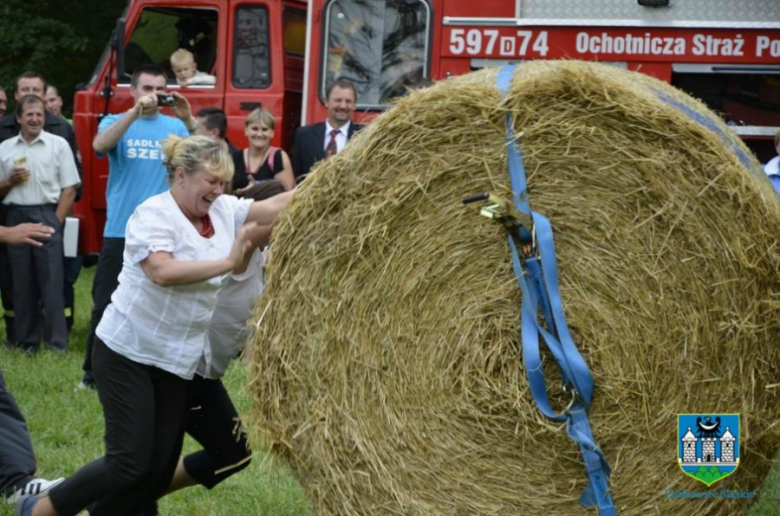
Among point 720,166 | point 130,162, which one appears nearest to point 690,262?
point 720,166

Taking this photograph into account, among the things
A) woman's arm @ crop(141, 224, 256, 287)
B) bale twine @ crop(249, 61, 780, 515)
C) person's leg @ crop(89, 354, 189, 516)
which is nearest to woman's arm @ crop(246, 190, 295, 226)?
woman's arm @ crop(141, 224, 256, 287)

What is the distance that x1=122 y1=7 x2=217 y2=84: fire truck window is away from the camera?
1075 centimetres

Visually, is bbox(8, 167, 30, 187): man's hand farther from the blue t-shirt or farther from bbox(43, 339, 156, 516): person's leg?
bbox(43, 339, 156, 516): person's leg

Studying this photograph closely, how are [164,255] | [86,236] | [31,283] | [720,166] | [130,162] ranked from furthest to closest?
1. [86,236]
2. [31,283]
3. [130,162]
4. [164,255]
5. [720,166]

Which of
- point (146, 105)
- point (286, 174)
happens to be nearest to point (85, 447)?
point (146, 105)

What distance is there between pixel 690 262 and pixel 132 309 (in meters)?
2.22

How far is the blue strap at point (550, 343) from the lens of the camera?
4.54m

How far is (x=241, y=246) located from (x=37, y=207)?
5.57 metres

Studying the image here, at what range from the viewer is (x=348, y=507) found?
4617mm

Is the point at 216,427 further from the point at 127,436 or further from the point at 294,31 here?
the point at 294,31

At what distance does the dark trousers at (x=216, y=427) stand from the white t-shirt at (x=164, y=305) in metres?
0.28

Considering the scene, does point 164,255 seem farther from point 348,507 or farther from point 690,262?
point 690,262

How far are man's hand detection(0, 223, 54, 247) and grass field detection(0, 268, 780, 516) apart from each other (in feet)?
3.89

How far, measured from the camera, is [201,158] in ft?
16.8
